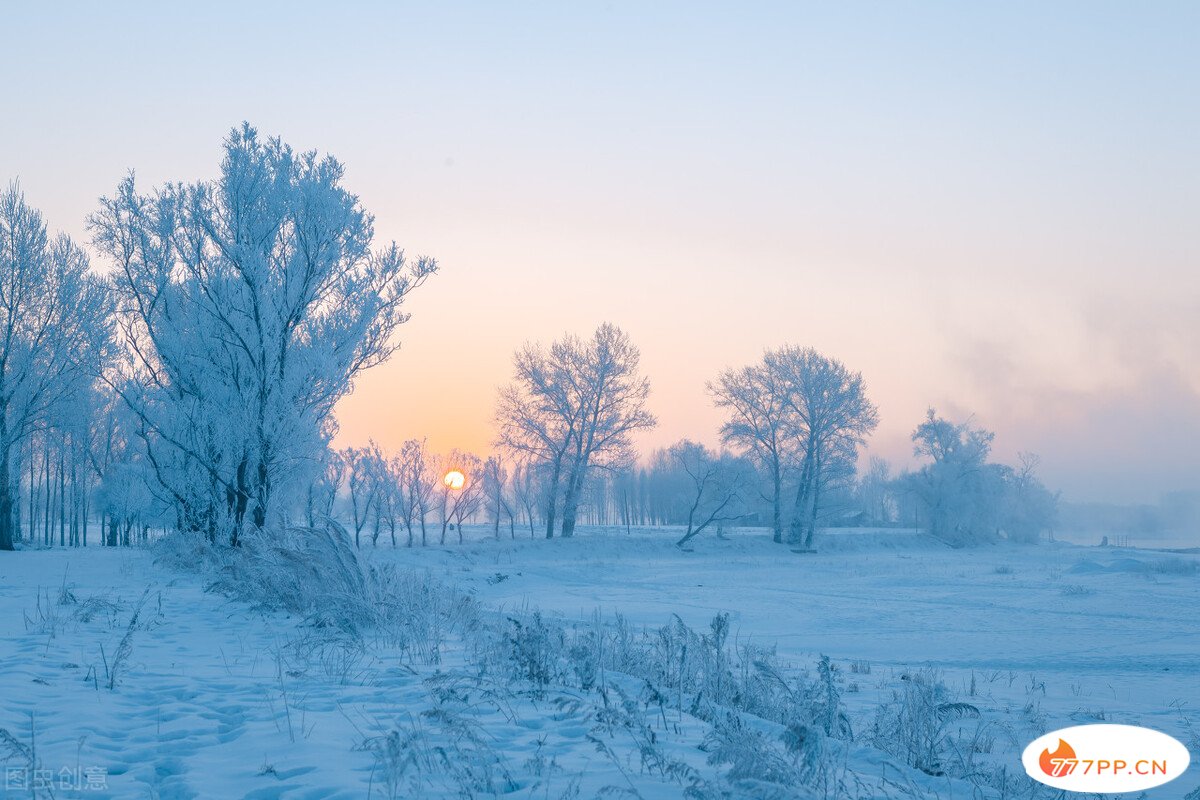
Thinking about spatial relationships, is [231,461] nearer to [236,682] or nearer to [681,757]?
[236,682]

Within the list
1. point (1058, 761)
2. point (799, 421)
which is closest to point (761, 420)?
point (799, 421)

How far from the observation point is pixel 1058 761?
4.96 meters

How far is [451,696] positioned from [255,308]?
13157 millimetres

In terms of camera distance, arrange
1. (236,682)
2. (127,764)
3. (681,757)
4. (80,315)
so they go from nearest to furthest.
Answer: (127,764) → (681,757) → (236,682) → (80,315)

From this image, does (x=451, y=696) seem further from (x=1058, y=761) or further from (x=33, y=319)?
(x=33, y=319)

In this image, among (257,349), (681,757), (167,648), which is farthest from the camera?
(257,349)

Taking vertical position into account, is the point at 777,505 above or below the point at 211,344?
below

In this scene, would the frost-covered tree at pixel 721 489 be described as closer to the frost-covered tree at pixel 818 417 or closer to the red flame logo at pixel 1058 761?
the frost-covered tree at pixel 818 417

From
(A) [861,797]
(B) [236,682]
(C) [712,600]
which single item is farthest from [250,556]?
(C) [712,600]

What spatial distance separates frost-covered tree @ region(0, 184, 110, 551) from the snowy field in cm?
874

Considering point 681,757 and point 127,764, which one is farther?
point 681,757

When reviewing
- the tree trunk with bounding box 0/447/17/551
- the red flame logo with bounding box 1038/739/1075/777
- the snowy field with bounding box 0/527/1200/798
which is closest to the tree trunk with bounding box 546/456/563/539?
the tree trunk with bounding box 0/447/17/551

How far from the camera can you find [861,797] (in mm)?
3895

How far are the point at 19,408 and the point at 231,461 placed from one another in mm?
11810
